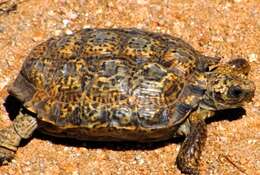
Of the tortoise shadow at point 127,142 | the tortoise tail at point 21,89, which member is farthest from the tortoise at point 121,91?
the tortoise shadow at point 127,142

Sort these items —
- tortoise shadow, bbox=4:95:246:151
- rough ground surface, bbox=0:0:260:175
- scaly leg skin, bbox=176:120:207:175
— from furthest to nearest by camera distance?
tortoise shadow, bbox=4:95:246:151 → rough ground surface, bbox=0:0:260:175 → scaly leg skin, bbox=176:120:207:175

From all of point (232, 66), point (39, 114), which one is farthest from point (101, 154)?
point (232, 66)

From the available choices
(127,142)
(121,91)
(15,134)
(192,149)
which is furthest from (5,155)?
(192,149)

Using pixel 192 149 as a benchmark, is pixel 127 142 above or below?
below

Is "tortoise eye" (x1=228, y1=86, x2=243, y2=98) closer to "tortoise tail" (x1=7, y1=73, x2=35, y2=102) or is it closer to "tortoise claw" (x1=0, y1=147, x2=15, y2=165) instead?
"tortoise tail" (x1=7, y1=73, x2=35, y2=102)

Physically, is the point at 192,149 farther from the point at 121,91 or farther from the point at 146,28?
the point at 146,28

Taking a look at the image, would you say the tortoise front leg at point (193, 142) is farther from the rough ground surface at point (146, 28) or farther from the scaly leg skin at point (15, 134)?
the scaly leg skin at point (15, 134)

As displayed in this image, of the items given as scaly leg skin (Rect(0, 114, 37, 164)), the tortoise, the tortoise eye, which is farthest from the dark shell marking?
the tortoise eye
